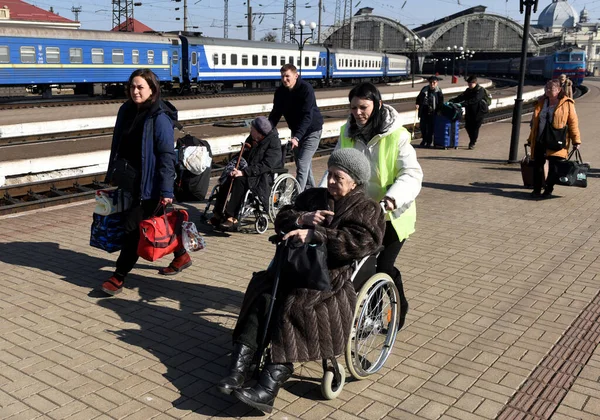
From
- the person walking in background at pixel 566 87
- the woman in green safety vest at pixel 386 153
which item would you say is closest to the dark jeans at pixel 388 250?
the woman in green safety vest at pixel 386 153

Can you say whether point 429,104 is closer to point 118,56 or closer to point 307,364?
point 307,364

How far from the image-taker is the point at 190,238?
5.97m

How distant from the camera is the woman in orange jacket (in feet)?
31.6

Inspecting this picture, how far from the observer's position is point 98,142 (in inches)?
591

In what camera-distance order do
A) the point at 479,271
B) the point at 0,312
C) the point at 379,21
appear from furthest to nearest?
the point at 379,21 → the point at 479,271 → the point at 0,312

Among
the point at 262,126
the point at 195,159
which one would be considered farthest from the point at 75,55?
the point at 195,159

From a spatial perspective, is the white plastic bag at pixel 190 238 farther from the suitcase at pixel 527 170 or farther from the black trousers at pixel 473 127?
the black trousers at pixel 473 127

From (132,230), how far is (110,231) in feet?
0.83

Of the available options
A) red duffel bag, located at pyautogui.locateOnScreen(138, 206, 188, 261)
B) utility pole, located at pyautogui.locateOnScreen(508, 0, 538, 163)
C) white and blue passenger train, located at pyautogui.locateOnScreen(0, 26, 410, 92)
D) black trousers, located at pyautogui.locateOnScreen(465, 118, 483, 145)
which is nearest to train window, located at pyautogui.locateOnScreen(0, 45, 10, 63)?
white and blue passenger train, located at pyautogui.locateOnScreen(0, 26, 410, 92)

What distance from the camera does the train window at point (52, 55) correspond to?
25072 millimetres

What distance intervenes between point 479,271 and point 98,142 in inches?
420

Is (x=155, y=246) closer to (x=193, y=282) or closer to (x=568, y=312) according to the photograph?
(x=193, y=282)

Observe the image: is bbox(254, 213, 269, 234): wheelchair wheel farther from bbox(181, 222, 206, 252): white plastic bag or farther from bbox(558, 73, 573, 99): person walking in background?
bbox(558, 73, 573, 99): person walking in background

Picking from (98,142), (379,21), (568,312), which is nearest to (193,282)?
(568,312)
